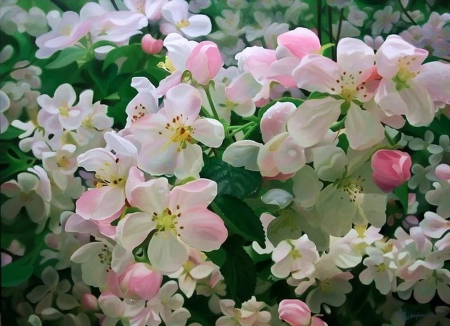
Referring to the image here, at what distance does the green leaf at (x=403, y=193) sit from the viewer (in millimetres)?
956

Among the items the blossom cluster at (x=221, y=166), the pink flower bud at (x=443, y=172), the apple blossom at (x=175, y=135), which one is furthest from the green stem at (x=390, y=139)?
the apple blossom at (x=175, y=135)

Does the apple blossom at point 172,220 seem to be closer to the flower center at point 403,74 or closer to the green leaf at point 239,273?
the green leaf at point 239,273

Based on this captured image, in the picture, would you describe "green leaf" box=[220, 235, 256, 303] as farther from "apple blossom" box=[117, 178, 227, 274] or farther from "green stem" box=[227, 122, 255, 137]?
"green stem" box=[227, 122, 255, 137]

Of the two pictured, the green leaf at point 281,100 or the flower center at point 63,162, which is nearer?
the green leaf at point 281,100

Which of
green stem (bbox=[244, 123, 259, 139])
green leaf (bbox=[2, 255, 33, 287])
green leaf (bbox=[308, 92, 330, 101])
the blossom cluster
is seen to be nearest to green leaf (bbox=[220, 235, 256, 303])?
the blossom cluster

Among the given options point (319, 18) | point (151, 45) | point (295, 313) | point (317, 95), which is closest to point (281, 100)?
point (317, 95)

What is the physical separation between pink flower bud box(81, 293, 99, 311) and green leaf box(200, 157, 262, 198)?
1.17 ft

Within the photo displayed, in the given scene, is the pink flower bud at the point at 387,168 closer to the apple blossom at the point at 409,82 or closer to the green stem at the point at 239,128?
the apple blossom at the point at 409,82

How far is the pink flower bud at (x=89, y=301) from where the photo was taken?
3.39 feet

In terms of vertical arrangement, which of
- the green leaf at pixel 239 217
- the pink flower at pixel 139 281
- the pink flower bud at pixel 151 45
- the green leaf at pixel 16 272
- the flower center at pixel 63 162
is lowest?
the green leaf at pixel 16 272

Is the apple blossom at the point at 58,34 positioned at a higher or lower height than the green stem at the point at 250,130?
higher

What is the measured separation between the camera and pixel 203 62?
0.96 m

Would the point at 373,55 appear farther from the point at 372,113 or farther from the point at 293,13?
the point at 293,13

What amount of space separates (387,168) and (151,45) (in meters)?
0.53
